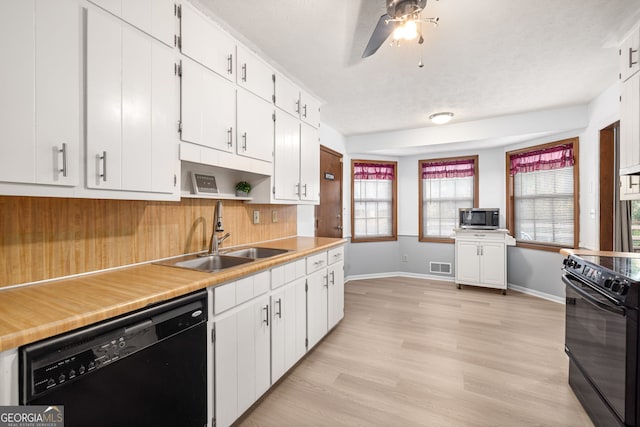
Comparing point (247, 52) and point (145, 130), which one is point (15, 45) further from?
point (247, 52)

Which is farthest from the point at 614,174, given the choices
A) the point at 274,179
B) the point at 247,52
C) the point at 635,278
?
the point at 247,52

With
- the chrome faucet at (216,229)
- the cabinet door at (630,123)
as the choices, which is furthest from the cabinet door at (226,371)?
the cabinet door at (630,123)

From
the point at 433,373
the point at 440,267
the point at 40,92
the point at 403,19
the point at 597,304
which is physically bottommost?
the point at 433,373

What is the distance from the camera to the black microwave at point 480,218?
14.9ft

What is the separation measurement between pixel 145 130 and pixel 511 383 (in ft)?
9.83

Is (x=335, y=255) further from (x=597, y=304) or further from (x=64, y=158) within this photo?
(x=64, y=158)

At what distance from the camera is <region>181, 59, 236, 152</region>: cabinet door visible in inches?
70.9

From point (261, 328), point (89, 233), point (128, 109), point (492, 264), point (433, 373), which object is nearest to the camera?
point (128, 109)

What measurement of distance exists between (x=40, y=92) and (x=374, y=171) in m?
4.84

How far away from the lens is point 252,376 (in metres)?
1.80

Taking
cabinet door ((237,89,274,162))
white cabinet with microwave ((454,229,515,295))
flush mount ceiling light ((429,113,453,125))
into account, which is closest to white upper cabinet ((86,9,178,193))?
cabinet door ((237,89,274,162))

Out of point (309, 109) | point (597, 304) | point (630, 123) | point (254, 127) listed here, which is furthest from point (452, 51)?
point (597, 304)

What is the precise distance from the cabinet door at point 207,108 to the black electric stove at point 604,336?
96.8 inches

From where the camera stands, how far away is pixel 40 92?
1156mm
